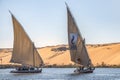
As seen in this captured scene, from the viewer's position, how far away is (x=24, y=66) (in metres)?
75.6

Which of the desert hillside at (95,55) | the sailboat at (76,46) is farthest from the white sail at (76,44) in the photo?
the desert hillside at (95,55)

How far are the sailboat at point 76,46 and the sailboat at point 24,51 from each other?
7.97 m

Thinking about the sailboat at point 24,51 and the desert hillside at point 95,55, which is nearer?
the sailboat at point 24,51

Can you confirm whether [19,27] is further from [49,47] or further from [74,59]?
[49,47]

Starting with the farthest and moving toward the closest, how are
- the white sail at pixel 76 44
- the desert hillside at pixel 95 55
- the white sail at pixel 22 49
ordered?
the desert hillside at pixel 95 55, the white sail at pixel 22 49, the white sail at pixel 76 44

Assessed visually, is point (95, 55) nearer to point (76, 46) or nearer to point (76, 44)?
point (76, 44)

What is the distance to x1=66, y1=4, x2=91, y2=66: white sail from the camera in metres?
66.1

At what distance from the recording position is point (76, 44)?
67.9 m

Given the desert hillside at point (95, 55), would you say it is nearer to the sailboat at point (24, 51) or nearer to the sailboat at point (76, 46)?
the sailboat at point (24, 51)

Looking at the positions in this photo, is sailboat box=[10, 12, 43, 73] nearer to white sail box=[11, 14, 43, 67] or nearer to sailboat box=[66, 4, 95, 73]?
white sail box=[11, 14, 43, 67]

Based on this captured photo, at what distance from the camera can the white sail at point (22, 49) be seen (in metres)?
70.8

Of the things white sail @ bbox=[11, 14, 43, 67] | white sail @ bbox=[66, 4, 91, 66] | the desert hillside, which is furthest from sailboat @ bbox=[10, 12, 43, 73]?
the desert hillside

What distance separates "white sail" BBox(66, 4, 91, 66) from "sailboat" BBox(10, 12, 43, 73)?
318 inches

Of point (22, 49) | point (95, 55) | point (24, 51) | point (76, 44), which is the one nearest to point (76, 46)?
point (76, 44)
